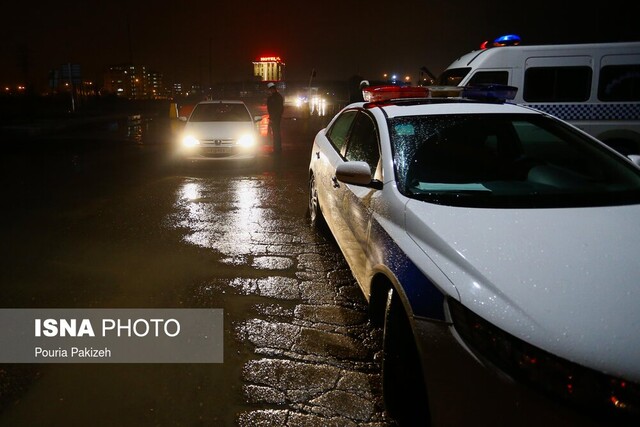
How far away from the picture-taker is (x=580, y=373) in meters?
1.55

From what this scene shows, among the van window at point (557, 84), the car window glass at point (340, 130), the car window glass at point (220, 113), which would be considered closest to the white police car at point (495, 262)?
the car window glass at point (340, 130)

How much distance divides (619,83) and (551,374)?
8970 mm

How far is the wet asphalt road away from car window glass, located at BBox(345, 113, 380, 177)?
1167 mm

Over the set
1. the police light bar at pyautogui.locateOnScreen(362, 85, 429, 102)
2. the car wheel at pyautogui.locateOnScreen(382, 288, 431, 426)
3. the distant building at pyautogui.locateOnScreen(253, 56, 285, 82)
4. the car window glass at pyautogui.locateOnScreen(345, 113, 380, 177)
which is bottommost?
the car wheel at pyautogui.locateOnScreen(382, 288, 431, 426)

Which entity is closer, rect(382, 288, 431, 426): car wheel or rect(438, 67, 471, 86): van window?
rect(382, 288, 431, 426): car wheel

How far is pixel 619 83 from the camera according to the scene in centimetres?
870

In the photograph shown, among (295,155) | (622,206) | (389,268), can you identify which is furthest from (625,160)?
(295,155)

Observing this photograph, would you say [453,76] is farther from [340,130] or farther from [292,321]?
[292,321]

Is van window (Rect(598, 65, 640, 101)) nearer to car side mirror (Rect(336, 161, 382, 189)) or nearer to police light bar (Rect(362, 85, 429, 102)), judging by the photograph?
police light bar (Rect(362, 85, 429, 102))

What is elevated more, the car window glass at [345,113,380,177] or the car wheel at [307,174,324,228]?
the car window glass at [345,113,380,177]

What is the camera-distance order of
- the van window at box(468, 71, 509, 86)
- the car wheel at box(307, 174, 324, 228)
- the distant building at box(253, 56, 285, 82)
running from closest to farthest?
the car wheel at box(307, 174, 324, 228) → the van window at box(468, 71, 509, 86) → the distant building at box(253, 56, 285, 82)

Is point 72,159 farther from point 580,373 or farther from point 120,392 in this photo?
point 580,373

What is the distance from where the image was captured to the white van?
8.65 m

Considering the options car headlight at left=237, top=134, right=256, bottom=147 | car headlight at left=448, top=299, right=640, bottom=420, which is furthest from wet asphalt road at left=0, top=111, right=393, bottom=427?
car headlight at left=237, top=134, right=256, bottom=147
